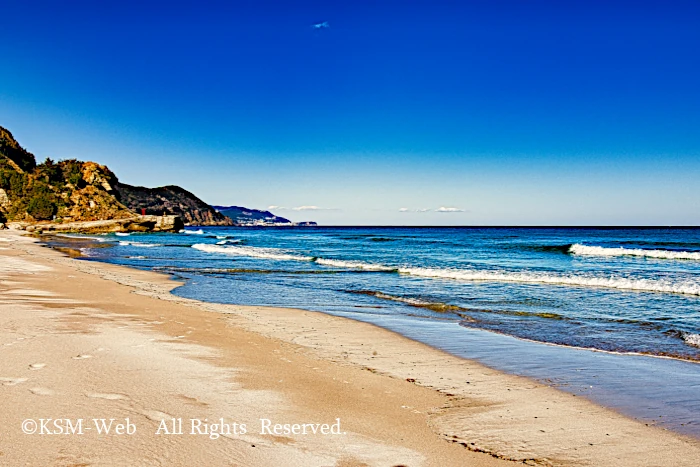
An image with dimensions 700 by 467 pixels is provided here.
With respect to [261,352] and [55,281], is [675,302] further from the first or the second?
[55,281]

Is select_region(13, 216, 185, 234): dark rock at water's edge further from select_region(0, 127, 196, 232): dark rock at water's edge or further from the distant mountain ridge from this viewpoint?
the distant mountain ridge

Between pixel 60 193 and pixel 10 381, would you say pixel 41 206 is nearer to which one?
pixel 60 193

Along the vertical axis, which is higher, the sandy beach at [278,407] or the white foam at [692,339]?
the sandy beach at [278,407]

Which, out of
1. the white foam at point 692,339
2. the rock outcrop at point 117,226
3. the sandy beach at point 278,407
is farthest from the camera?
the rock outcrop at point 117,226

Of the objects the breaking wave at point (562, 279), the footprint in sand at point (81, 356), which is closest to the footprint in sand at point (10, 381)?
the footprint in sand at point (81, 356)

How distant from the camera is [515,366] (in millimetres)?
6848

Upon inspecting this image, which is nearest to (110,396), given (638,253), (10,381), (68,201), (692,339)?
(10,381)

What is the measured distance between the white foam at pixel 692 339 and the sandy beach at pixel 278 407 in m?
4.80

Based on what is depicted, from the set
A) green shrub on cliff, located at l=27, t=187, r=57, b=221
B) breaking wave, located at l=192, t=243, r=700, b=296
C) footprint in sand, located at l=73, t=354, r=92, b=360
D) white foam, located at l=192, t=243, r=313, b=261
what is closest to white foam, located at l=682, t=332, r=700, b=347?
breaking wave, located at l=192, t=243, r=700, b=296

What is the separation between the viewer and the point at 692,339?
8867 mm

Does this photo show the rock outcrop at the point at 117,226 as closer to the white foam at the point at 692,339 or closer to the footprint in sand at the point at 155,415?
the footprint in sand at the point at 155,415

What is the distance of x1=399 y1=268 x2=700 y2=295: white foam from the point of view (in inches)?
650

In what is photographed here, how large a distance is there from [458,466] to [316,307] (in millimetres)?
9317

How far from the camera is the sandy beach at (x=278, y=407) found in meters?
3.63
